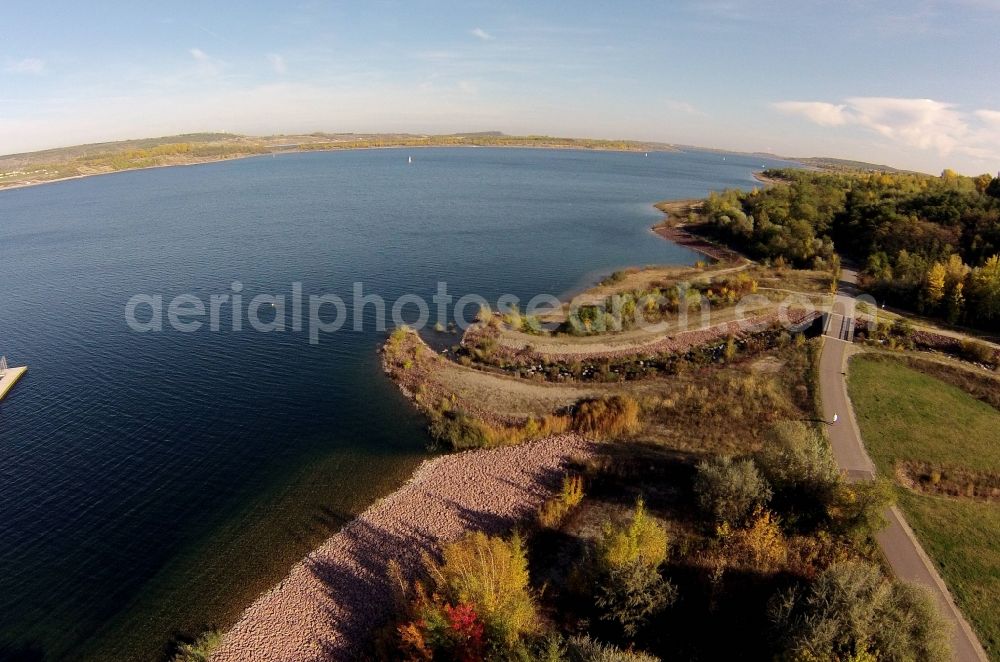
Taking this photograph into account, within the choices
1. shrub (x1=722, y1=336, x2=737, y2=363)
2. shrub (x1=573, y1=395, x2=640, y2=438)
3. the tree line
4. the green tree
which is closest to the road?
shrub (x1=722, y1=336, x2=737, y2=363)

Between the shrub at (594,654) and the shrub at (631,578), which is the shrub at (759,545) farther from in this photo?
the shrub at (594,654)

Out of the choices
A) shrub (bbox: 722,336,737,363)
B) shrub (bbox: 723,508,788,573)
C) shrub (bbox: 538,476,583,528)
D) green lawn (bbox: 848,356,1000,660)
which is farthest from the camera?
shrub (bbox: 722,336,737,363)

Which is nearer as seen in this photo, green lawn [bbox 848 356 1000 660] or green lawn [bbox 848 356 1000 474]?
green lawn [bbox 848 356 1000 660]

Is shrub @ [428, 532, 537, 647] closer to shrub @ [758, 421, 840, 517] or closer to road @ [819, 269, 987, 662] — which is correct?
shrub @ [758, 421, 840, 517]

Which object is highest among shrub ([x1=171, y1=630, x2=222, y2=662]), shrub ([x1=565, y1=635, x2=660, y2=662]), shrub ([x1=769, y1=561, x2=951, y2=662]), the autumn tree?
the autumn tree

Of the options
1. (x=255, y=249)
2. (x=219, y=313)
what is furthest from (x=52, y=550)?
(x=255, y=249)

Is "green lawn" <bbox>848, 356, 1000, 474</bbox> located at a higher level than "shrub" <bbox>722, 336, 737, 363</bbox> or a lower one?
lower

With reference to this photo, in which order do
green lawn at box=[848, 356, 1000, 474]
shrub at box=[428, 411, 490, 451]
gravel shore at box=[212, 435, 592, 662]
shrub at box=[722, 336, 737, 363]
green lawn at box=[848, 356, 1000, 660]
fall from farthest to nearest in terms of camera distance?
shrub at box=[722, 336, 737, 363] < shrub at box=[428, 411, 490, 451] < green lawn at box=[848, 356, 1000, 474] < green lawn at box=[848, 356, 1000, 660] < gravel shore at box=[212, 435, 592, 662]
